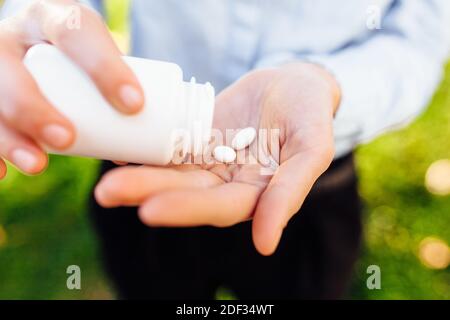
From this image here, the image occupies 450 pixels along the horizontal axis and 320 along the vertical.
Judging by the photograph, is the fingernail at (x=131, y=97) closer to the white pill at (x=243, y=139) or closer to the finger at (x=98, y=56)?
the finger at (x=98, y=56)

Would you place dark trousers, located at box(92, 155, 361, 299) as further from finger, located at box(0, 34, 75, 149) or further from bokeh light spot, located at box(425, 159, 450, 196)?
bokeh light spot, located at box(425, 159, 450, 196)

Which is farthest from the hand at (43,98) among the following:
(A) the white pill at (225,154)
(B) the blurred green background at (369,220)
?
(B) the blurred green background at (369,220)

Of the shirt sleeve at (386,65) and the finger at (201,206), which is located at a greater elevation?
the shirt sleeve at (386,65)

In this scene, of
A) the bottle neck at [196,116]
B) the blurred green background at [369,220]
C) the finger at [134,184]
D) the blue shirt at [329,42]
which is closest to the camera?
the finger at [134,184]

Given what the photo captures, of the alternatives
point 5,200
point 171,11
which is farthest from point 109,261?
point 5,200

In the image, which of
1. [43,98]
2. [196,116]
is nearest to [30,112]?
[43,98]

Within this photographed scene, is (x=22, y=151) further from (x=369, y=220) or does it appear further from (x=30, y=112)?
(x=369, y=220)

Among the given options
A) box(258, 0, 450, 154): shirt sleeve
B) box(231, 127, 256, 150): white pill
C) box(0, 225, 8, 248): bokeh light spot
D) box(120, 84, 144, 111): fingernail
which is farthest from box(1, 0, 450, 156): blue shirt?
box(0, 225, 8, 248): bokeh light spot
